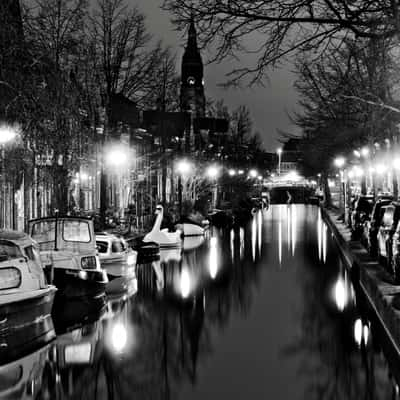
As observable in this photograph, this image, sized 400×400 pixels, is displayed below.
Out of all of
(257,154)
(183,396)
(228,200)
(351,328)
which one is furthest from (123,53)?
(257,154)

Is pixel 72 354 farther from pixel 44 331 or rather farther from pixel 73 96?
pixel 73 96

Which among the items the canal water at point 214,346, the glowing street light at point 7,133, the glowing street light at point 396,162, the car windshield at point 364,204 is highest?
the glowing street light at point 7,133

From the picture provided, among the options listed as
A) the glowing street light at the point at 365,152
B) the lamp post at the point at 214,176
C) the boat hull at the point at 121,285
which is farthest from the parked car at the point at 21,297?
the lamp post at the point at 214,176

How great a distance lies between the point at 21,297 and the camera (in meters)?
13.5

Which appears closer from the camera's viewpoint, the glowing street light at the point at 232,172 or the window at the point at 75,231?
the window at the point at 75,231

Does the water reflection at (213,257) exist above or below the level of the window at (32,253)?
below

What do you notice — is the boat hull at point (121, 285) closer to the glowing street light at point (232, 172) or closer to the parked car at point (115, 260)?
the parked car at point (115, 260)

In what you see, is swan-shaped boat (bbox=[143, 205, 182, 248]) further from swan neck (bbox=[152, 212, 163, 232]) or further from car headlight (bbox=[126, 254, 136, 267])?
car headlight (bbox=[126, 254, 136, 267])

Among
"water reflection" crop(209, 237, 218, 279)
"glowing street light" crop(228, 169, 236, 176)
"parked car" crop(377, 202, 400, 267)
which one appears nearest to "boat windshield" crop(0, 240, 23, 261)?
"parked car" crop(377, 202, 400, 267)

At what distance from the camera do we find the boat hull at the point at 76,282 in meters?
17.8

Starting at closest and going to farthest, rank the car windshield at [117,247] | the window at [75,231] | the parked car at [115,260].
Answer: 1. the window at [75,231]
2. the parked car at [115,260]
3. the car windshield at [117,247]

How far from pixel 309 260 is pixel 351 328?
51.9 ft

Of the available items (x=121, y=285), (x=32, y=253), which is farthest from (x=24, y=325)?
(x=121, y=285)

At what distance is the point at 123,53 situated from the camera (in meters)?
37.0
